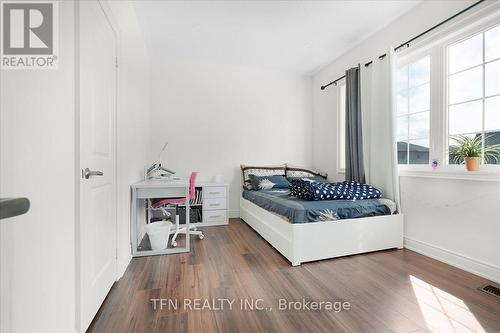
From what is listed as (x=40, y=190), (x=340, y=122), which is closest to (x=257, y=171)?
(x=340, y=122)

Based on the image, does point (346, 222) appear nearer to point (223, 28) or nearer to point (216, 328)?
point (216, 328)

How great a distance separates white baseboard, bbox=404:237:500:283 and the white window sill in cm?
71

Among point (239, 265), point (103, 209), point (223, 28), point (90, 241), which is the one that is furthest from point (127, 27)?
point (239, 265)

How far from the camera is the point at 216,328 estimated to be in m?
1.36

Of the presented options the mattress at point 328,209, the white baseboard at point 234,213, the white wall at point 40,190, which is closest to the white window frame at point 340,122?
the mattress at point 328,209

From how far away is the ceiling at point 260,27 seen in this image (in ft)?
8.35

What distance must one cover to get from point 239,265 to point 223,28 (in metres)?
2.79

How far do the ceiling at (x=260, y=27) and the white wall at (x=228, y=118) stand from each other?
0.34 m

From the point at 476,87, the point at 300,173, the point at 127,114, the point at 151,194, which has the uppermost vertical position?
the point at 476,87

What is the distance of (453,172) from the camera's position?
2205 mm

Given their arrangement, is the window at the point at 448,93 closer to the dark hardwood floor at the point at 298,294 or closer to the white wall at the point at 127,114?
the dark hardwood floor at the point at 298,294

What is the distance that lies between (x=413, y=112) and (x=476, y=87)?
603 millimetres

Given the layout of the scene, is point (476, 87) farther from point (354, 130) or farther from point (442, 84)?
point (354, 130)

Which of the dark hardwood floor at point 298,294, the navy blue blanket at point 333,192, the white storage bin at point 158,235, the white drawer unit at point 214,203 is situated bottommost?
the dark hardwood floor at point 298,294
